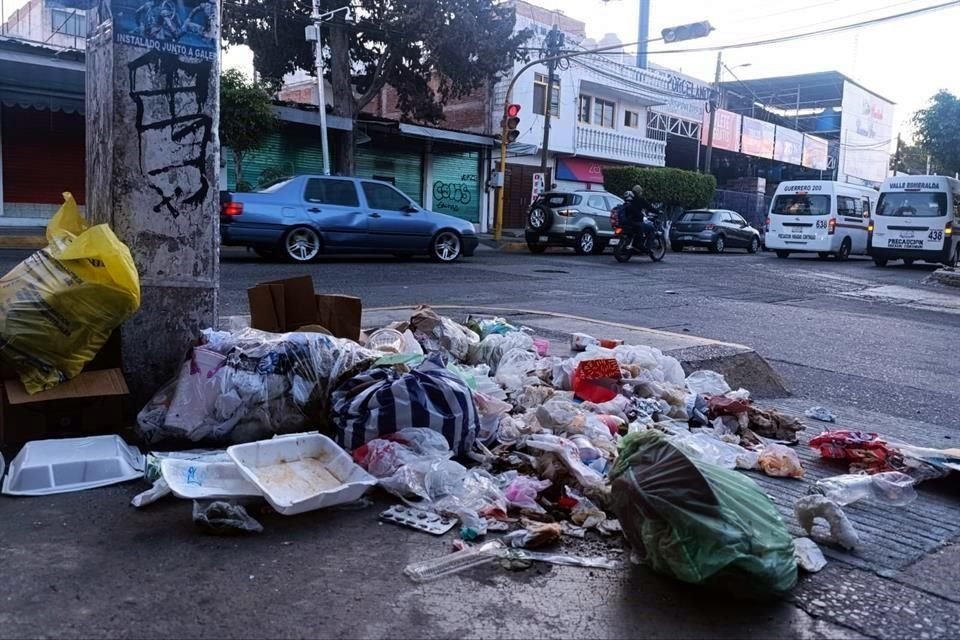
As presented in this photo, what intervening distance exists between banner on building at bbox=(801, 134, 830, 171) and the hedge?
16156 millimetres

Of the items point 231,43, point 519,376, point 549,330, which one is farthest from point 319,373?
point 231,43

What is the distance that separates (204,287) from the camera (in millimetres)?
4160


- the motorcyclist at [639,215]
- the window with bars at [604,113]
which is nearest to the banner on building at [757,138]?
the window with bars at [604,113]

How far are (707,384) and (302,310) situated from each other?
267 cm

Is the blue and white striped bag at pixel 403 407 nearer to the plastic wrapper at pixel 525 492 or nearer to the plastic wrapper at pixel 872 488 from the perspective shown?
the plastic wrapper at pixel 525 492

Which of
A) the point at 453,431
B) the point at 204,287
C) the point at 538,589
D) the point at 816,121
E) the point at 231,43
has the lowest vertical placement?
the point at 538,589

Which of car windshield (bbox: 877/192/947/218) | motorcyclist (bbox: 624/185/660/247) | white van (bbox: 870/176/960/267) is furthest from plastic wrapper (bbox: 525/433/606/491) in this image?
car windshield (bbox: 877/192/947/218)

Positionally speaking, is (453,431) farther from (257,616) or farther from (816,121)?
(816,121)

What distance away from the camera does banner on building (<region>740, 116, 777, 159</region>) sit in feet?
130

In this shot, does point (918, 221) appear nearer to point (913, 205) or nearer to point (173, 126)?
point (913, 205)

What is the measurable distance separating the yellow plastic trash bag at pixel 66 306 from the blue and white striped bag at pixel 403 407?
1.10 metres

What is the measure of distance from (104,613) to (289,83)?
104 ft

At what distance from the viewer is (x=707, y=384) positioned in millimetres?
5219

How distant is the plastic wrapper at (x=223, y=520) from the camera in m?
2.80
